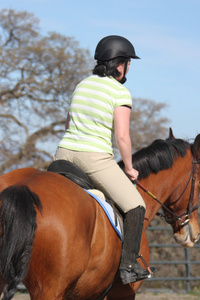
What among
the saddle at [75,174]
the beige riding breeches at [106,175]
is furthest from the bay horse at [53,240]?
the beige riding breeches at [106,175]

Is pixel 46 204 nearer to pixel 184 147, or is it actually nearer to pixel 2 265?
pixel 2 265

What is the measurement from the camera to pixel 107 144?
4008 millimetres

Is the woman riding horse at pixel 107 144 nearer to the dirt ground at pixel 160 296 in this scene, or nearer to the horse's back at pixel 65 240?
the horse's back at pixel 65 240

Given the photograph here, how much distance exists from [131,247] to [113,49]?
1674mm

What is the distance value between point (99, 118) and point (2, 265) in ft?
4.88

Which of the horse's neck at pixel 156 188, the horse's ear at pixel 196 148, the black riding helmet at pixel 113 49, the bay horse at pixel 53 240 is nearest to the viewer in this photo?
the bay horse at pixel 53 240

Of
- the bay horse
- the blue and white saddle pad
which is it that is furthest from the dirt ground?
the blue and white saddle pad

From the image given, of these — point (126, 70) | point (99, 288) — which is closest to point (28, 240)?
point (99, 288)

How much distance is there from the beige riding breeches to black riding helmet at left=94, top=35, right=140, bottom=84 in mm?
858

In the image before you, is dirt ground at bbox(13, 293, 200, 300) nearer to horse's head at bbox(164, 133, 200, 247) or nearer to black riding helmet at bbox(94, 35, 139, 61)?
horse's head at bbox(164, 133, 200, 247)

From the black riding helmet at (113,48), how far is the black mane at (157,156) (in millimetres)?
1104

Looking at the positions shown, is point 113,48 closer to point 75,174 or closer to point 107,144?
point 107,144

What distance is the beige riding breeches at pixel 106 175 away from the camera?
393 cm

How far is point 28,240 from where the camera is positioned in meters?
3.01
